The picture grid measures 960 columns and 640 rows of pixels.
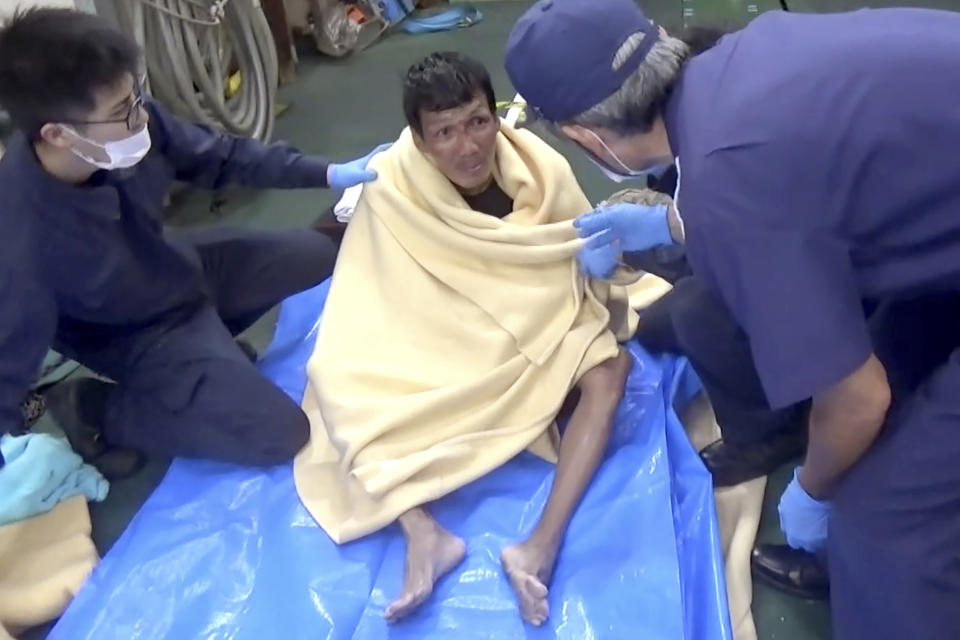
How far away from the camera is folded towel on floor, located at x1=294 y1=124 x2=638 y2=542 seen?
1567 mm

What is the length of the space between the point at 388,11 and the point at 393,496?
2608 millimetres

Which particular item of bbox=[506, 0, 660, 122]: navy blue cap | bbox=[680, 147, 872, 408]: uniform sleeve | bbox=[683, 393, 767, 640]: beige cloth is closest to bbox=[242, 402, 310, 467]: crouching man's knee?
bbox=[683, 393, 767, 640]: beige cloth

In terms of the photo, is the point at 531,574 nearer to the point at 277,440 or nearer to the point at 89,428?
the point at 277,440

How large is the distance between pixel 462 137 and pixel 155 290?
652 millimetres

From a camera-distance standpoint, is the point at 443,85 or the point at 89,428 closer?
the point at 443,85

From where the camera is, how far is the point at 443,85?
1563mm

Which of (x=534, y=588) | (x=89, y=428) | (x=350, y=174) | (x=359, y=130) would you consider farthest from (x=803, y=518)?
(x=359, y=130)

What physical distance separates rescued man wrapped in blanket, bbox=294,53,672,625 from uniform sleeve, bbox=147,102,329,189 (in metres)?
0.21

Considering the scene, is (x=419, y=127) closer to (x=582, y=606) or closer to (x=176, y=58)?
(x=582, y=606)

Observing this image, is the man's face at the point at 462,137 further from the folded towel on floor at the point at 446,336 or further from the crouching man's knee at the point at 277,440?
the crouching man's knee at the point at 277,440

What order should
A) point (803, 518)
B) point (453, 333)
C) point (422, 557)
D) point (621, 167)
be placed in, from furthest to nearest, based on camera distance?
point (453, 333), point (422, 557), point (803, 518), point (621, 167)

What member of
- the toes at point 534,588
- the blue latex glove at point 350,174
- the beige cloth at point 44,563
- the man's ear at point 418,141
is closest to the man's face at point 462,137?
the man's ear at point 418,141

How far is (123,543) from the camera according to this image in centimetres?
162

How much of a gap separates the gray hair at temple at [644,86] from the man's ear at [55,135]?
2.85 ft
